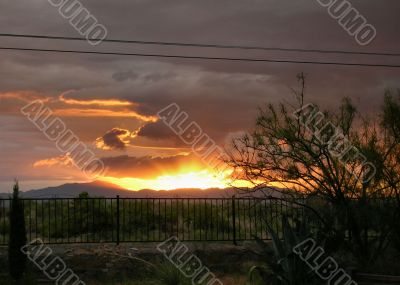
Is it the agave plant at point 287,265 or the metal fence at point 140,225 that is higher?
the metal fence at point 140,225

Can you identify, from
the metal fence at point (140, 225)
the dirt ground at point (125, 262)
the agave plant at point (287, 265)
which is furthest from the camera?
the metal fence at point (140, 225)

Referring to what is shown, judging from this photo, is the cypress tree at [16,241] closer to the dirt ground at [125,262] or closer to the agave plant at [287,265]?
the dirt ground at [125,262]

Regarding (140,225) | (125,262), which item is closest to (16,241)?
(125,262)

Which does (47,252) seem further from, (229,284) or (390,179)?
(390,179)

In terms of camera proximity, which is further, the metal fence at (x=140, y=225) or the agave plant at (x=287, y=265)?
the metal fence at (x=140, y=225)

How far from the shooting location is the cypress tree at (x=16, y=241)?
15133mm

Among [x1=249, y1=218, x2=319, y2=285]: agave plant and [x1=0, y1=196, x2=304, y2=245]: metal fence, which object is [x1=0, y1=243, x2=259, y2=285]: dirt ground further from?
[x1=249, y1=218, x2=319, y2=285]: agave plant

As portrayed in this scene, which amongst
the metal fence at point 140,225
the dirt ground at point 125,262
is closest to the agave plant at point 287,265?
the dirt ground at point 125,262

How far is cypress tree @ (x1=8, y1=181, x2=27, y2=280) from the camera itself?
15.1 metres

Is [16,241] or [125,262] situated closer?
[16,241]

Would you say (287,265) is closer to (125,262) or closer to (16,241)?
(125,262)

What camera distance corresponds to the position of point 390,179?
48.3 feet

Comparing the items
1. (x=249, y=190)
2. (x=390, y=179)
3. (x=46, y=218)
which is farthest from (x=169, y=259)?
(x=46, y=218)

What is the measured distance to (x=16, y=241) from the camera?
15.2m
